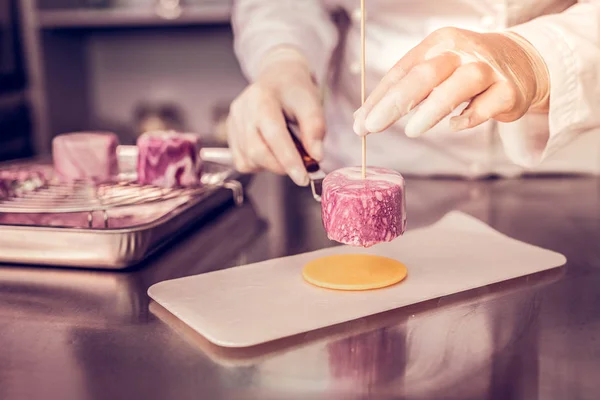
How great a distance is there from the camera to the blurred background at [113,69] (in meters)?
2.54

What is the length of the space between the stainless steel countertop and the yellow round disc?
72 mm

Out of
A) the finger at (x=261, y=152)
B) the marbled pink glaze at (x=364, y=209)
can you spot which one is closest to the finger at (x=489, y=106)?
the marbled pink glaze at (x=364, y=209)

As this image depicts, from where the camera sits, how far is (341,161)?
67.6 inches

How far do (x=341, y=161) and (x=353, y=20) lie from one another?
340mm

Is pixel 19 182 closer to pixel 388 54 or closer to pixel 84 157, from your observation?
pixel 84 157

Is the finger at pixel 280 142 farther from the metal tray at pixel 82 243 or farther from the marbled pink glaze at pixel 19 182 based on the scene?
the marbled pink glaze at pixel 19 182

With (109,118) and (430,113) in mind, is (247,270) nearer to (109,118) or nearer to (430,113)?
(430,113)

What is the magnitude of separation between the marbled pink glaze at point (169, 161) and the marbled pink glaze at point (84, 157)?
0.28 ft

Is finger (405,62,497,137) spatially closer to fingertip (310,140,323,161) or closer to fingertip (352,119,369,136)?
fingertip (352,119,369,136)

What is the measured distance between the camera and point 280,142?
115cm

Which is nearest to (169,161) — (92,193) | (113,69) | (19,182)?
(92,193)

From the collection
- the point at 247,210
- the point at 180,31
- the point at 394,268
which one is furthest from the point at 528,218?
the point at 180,31

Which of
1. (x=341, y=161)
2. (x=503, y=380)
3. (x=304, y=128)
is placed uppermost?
(x=304, y=128)

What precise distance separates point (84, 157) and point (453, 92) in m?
0.73
